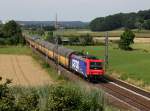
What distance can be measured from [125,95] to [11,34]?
382 feet

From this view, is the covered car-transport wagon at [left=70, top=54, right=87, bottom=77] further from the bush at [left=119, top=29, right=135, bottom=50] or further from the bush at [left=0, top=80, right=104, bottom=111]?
the bush at [left=119, top=29, right=135, bottom=50]

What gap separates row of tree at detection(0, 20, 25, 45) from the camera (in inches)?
5746

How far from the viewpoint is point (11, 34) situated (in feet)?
509

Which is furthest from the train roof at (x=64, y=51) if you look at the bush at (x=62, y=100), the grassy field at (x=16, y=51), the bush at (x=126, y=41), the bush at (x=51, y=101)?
the bush at (x=126, y=41)

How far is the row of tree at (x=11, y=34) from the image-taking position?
14594 centimetres

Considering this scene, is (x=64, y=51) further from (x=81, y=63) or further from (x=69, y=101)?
(x=69, y=101)

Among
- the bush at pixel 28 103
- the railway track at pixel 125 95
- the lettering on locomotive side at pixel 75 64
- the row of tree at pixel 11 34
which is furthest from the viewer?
the row of tree at pixel 11 34

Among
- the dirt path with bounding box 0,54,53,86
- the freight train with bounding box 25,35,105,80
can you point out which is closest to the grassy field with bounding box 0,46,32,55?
the dirt path with bounding box 0,54,53,86

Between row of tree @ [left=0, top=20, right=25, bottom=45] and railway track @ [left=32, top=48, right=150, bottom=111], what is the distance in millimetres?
93335

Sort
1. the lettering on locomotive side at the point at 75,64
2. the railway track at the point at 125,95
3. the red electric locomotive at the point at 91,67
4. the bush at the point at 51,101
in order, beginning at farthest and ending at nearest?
the lettering on locomotive side at the point at 75,64 → the red electric locomotive at the point at 91,67 → the railway track at the point at 125,95 → the bush at the point at 51,101

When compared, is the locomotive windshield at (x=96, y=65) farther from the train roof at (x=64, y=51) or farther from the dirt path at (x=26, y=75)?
the train roof at (x=64, y=51)

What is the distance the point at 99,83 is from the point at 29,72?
1855cm

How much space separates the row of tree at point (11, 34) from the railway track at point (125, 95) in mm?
93335

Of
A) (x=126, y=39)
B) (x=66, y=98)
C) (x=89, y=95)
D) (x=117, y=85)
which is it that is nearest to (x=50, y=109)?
(x=66, y=98)
